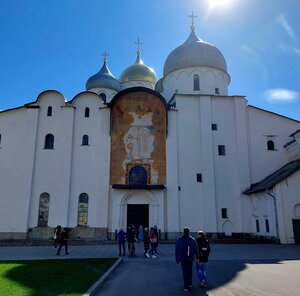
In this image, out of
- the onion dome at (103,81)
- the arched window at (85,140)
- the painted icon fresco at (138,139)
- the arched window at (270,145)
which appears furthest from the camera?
the onion dome at (103,81)

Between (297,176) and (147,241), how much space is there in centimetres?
1283

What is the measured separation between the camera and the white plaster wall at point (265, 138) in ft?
86.2

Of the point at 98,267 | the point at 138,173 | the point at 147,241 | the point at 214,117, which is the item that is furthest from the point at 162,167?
the point at 98,267

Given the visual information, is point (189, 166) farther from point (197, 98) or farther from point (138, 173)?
point (197, 98)

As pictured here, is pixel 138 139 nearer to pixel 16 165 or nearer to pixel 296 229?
pixel 16 165

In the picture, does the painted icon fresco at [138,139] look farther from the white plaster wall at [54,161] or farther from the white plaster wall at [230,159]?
the white plaster wall at [230,159]

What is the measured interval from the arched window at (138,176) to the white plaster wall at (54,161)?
4.86 metres

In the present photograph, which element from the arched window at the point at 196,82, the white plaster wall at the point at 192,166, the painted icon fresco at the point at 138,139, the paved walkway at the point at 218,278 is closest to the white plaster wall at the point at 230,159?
the white plaster wall at the point at 192,166

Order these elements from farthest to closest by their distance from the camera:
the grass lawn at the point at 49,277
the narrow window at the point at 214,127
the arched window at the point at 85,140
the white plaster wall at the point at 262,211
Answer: the narrow window at the point at 214,127 < the arched window at the point at 85,140 < the white plaster wall at the point at 262,211 < the grass lawn at the point at 49,277

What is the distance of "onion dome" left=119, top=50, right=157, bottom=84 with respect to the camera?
37.1 m

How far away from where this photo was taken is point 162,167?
25.3 metres

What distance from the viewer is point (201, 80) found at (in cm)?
2956

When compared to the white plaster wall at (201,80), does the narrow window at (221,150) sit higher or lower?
lower

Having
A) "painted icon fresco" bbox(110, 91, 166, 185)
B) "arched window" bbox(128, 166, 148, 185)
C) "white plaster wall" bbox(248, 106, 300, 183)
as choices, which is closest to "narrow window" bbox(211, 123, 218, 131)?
"white plaster wall" bbox(248, 106, 300, 183)
